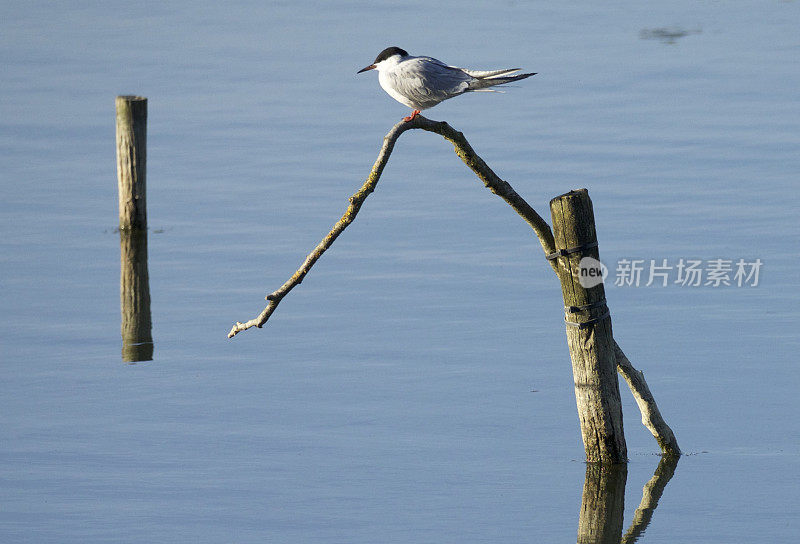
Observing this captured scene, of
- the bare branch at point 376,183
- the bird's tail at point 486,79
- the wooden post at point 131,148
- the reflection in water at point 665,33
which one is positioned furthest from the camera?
the reflection in water at point 665,33

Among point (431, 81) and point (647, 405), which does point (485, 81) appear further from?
point (647, 405)

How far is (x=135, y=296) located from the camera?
48.5 feet

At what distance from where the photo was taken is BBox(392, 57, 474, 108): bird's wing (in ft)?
30.7

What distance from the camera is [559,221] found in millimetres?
8773

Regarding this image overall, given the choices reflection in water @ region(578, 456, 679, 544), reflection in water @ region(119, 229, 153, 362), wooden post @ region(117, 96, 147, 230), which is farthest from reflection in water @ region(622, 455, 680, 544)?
wooden post @ region(117, 96, 147, 230)

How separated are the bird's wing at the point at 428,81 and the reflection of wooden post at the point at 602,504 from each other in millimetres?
2983

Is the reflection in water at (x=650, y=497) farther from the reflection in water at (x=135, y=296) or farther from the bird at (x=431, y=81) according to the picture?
the reflection in water at (x=135, y=296)

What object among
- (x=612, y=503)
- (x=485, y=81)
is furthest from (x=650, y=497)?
(x=485, y=81)

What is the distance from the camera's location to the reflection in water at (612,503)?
8.86 meters

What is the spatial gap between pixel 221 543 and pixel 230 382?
133 inches

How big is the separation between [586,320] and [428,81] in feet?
6.82

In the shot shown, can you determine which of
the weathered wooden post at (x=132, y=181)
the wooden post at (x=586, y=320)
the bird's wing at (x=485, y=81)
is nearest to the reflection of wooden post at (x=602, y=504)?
the wooden post at (x=586, y=320)

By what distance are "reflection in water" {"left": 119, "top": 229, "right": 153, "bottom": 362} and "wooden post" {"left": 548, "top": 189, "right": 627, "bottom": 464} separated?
5.29 m

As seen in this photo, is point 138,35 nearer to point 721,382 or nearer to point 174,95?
point 174,95
